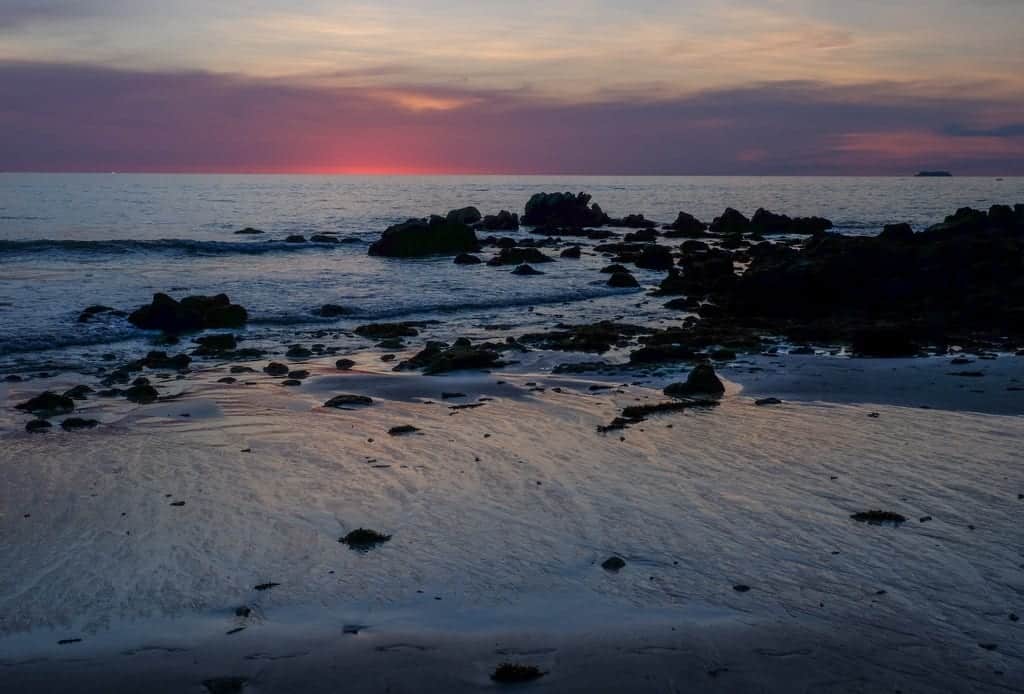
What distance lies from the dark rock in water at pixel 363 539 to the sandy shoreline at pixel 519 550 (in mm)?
193

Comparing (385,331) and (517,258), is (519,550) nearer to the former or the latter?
(385,331)

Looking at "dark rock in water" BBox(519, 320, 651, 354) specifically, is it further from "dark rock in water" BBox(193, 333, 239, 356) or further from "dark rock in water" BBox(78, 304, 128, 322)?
"dark rock in water" BBox(78, 304, 128, 322)

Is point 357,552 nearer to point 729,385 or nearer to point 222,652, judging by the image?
point 222,652

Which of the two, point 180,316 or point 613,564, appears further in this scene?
point 180,316

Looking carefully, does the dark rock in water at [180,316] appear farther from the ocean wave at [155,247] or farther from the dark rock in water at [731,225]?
the dark rock in water at [731,225]

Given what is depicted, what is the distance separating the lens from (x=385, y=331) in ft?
78.8

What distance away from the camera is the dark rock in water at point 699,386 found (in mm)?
15414

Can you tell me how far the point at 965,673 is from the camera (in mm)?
6152

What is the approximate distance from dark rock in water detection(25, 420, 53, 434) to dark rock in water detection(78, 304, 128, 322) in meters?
12.6

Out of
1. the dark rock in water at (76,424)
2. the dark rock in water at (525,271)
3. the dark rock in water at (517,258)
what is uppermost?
the dark rock in water at (517,258)

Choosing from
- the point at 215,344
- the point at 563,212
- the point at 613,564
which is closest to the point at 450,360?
the point at 215,344

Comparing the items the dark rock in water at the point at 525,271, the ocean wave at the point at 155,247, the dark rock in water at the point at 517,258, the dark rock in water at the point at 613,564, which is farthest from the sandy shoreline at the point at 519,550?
the ocean wave at the point at 155,247

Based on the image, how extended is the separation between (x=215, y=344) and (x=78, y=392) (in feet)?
19.1

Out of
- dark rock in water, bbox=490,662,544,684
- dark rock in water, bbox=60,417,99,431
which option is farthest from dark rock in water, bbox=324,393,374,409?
dark rock in water, bbox=490,662,544,684
